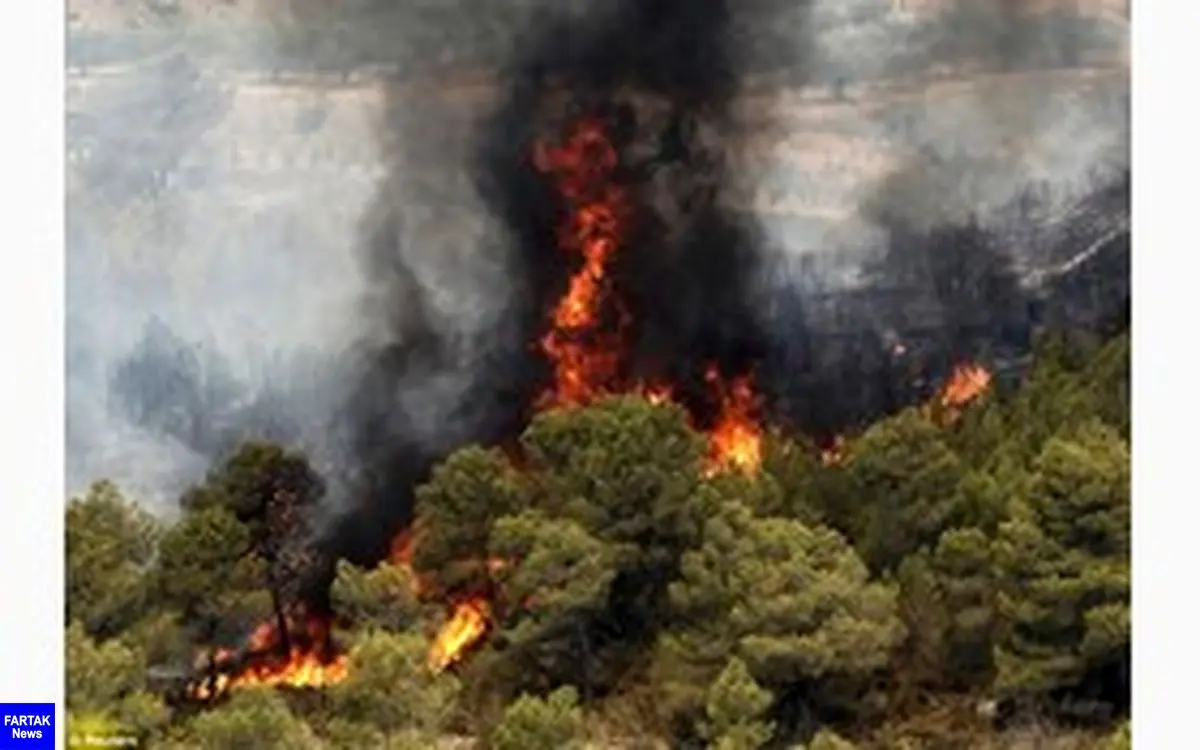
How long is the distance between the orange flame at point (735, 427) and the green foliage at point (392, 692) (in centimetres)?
165

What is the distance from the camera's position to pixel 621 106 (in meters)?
9.25

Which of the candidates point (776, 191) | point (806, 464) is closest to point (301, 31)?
point (776, 191)

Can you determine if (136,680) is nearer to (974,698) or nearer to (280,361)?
(280,361)

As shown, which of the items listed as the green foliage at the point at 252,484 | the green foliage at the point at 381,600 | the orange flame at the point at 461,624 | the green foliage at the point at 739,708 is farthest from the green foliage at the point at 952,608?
the green foliage at the point at 252,484

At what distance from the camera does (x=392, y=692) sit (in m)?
7.93

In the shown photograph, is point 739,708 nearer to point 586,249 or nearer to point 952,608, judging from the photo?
point 952,608

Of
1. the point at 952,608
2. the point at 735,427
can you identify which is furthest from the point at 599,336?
the point at 952,608

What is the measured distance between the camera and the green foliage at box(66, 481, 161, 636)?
26.7ft

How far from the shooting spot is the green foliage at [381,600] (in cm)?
830

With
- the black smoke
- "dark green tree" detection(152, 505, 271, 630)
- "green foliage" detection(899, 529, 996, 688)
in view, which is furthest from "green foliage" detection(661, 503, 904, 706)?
"dark green tree" detection(152, 505, 271, 630)

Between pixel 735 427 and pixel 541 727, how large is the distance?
179cm

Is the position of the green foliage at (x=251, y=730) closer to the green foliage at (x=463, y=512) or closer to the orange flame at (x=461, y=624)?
the orange flame at (x=461, y=624)

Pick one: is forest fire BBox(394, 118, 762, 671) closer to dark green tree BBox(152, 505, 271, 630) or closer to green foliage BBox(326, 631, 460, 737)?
dark green tree BBox(152, 505, 271, 630)

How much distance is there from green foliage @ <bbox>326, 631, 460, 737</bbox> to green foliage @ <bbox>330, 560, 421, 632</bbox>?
298mm
